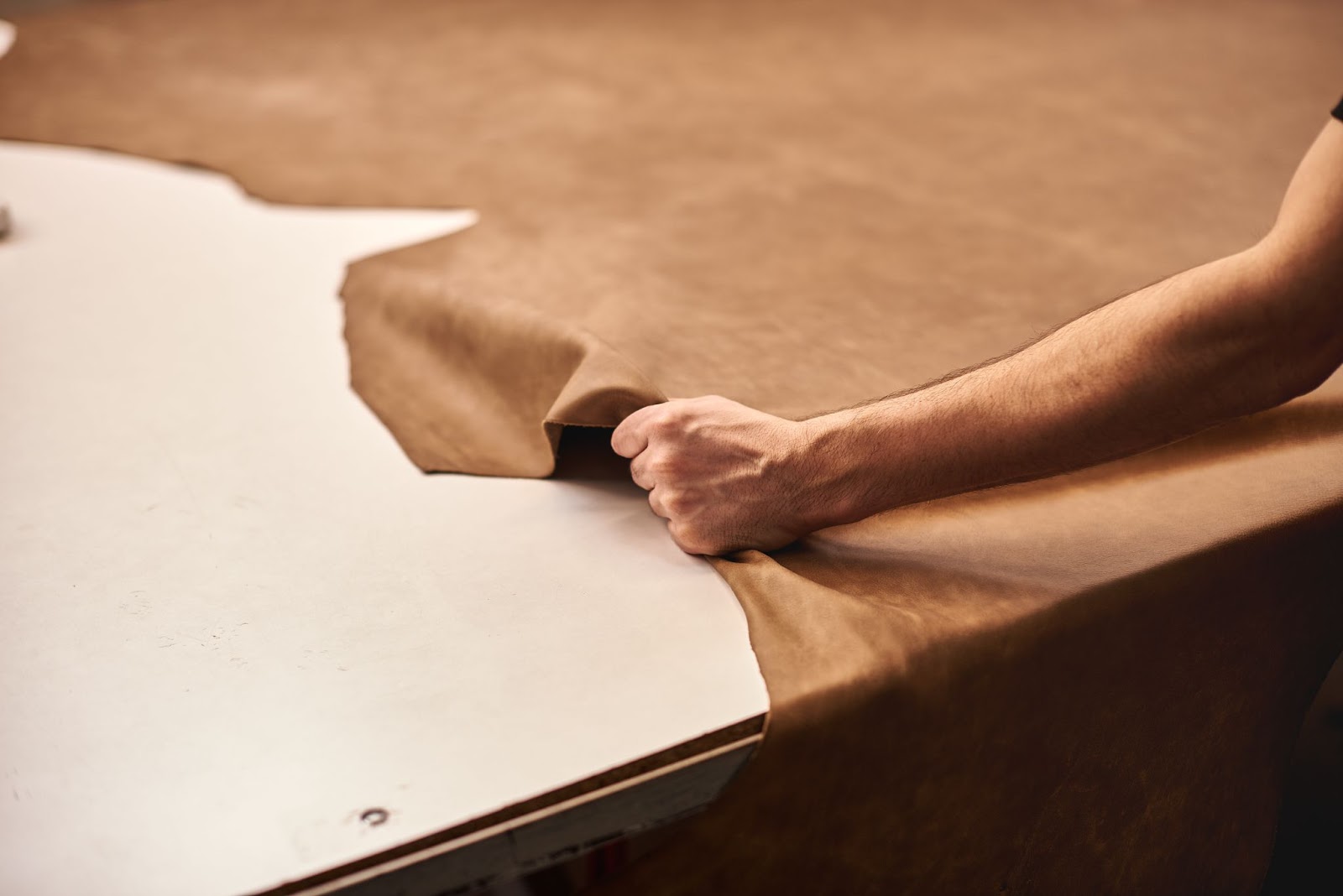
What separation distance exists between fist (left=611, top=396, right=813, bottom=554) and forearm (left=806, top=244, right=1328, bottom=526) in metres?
0.02

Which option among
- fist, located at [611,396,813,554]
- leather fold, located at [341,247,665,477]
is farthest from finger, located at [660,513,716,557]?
leather fold, located at [341,247,665,477]

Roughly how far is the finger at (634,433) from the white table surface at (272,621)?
0.16ft

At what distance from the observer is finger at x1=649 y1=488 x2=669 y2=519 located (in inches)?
34.9

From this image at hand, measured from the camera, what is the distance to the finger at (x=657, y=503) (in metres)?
0.89

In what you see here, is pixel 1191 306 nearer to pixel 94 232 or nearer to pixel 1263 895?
pixel 1263 895

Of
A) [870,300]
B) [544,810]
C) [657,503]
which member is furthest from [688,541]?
[870,300]

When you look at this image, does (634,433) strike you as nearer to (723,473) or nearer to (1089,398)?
(723,473)

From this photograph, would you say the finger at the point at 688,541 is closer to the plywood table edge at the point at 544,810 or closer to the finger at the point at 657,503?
the finger at the point at 657,503

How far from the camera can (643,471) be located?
90cm

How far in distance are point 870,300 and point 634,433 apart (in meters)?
0.44

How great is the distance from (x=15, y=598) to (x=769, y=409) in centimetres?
62

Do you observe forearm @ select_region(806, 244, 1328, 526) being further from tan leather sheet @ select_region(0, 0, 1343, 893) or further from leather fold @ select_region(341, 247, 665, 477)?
leather fold @ select_region(341, 247, 665, 477)

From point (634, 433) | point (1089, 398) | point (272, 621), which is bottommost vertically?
point (272, 621)

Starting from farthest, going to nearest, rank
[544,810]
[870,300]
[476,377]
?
[870,300], [476,377], [544,810]
